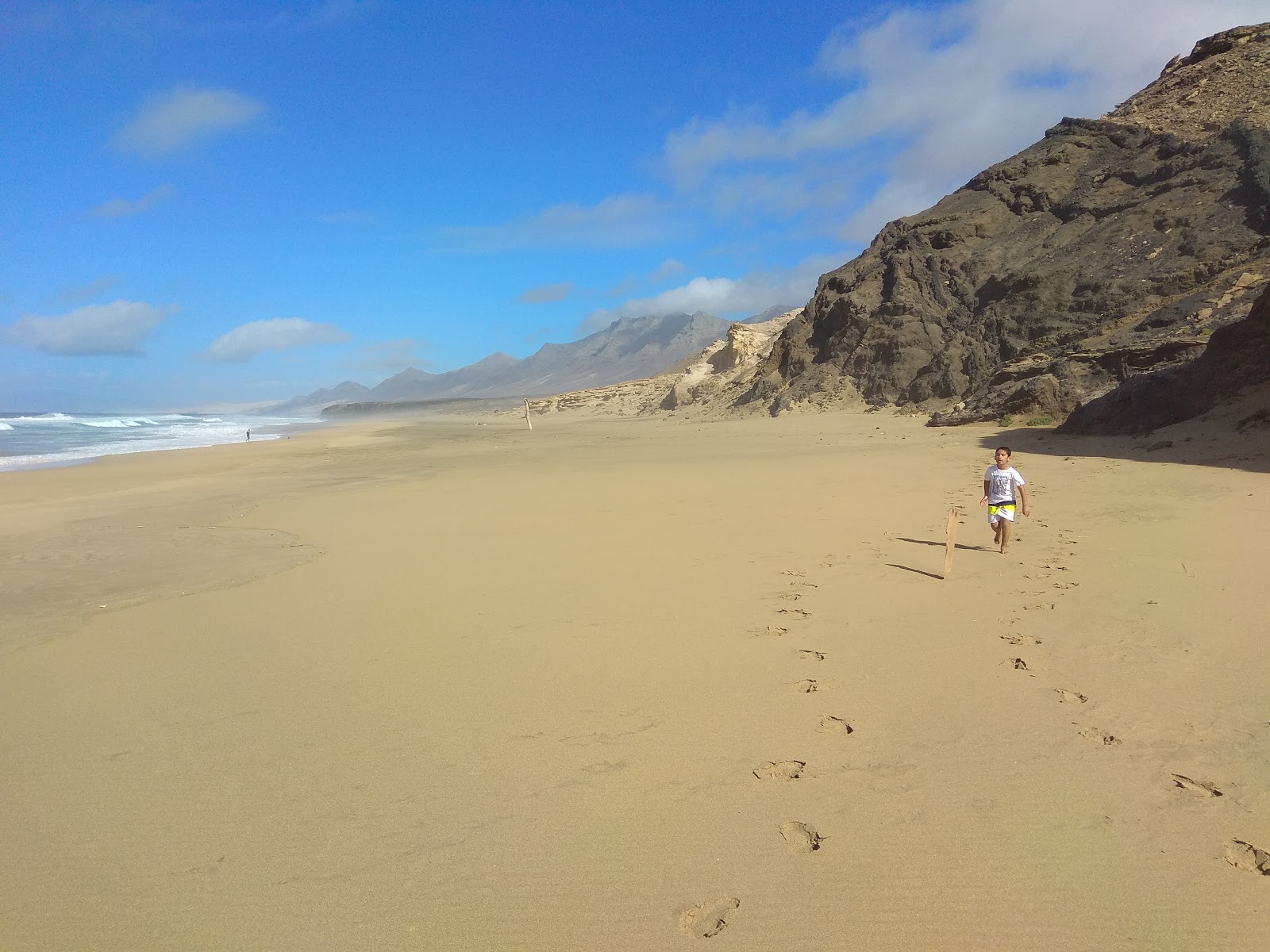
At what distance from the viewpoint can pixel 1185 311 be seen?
14398mm

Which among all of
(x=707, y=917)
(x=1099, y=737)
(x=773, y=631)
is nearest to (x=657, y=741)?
(x=707, y=917)

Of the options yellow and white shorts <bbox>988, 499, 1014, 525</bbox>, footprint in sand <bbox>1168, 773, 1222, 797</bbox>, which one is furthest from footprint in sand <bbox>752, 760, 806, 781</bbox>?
yellow and white shorts <bbox>988, 499, 1014, 525</bbox>

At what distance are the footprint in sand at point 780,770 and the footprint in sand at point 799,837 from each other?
29 centimetres

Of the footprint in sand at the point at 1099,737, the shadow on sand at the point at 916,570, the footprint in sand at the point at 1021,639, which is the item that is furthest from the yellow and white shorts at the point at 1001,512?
the footprint in sand at the point at 1099,737

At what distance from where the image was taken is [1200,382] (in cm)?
1098

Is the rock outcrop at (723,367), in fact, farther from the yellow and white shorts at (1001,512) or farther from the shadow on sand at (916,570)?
the shadow on sand at (916,570)

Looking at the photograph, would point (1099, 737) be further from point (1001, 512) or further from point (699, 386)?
point (699, 386)

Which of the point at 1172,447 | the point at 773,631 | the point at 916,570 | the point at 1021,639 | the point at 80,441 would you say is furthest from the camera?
the point at 80,441

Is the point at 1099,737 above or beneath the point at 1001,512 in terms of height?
beneath

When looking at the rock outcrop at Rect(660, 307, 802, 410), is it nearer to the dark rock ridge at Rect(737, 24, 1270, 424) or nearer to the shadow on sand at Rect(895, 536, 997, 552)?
the dark rock ridge at Rect(737, 24, 1270, 424)

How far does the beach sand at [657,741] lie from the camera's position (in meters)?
2.30

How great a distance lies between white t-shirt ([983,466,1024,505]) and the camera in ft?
20.3

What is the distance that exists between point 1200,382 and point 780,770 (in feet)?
37.1

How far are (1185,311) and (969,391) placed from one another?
617 cm
